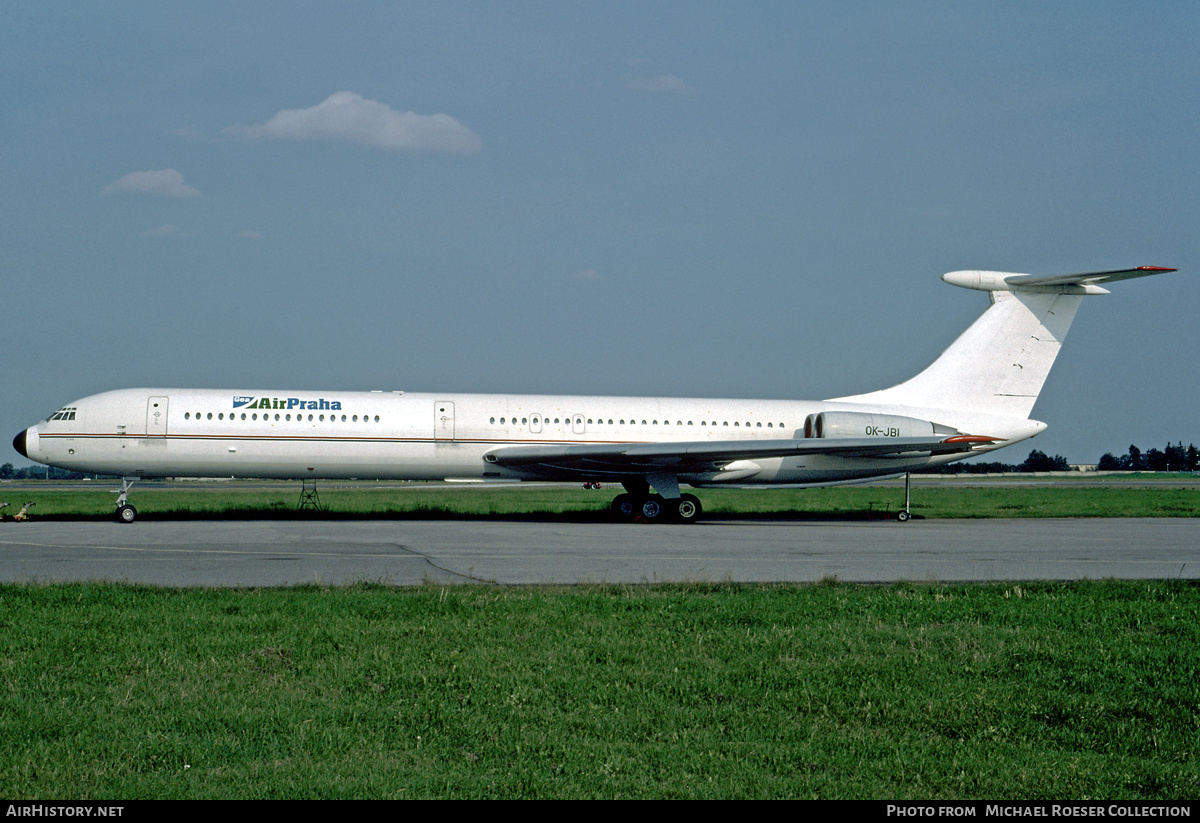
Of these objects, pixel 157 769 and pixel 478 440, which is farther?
pixel 478 440

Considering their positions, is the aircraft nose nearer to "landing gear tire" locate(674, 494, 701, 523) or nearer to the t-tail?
"landing gear tire" locate(674, 494, 701, 523)

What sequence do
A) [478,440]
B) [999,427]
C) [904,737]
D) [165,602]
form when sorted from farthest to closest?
[999,427] → [478,440] → [165,602] → [904,737]

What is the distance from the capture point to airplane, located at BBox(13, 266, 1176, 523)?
83.3 feet

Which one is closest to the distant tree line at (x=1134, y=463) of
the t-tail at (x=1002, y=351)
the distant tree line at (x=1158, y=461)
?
the distant tree line at (x=1158, y=461)

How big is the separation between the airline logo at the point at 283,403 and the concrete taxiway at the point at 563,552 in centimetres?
322

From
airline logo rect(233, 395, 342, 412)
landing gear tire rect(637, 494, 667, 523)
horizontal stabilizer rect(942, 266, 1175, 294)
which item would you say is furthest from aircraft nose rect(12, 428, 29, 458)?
horizontal stabilizer rect(942, 266, 1175, 294)

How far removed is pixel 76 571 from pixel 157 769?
940cm

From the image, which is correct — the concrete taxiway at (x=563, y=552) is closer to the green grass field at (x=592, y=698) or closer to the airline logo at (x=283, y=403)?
the green grass field at (x=592, y=698)

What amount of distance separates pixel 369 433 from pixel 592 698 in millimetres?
19987

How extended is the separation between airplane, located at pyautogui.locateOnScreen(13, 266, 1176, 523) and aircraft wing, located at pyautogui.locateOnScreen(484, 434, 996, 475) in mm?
55

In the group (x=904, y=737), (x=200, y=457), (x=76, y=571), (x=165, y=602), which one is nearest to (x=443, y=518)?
(x=200, y=457)
